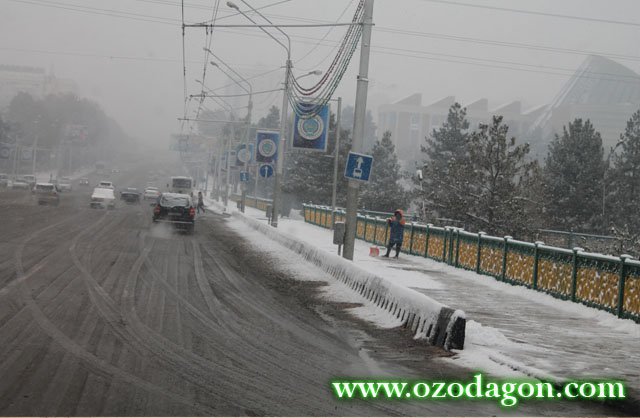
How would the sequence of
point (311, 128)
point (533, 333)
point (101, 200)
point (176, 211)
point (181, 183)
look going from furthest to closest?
point (181, 183)
point (101, 200)
point (176, 211)
point (311, 128)
point (533, 333)

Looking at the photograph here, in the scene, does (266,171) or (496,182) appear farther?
(266,171)

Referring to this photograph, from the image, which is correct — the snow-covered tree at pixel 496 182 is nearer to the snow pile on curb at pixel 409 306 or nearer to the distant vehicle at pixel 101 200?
the snow pile on curb at pixel 409 306

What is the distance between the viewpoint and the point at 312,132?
36438 millimetres

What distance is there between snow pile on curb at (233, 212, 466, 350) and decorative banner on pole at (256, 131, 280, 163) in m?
22.0

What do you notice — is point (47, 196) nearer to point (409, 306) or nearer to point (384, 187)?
point (384, 187)

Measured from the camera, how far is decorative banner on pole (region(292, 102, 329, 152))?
119ft

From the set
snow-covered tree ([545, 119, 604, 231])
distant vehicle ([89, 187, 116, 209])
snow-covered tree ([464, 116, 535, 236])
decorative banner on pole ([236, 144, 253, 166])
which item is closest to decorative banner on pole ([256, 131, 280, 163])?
decorative banner on pole ([236, 144, 253, 166])

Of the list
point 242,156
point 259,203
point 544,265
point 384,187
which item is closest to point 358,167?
point 544,265

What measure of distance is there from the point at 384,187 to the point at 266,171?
36.3m

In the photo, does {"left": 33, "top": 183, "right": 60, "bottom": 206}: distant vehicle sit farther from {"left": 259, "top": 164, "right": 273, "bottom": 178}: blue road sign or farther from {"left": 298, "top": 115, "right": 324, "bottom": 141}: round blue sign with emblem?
{"left": 298, "top": 115, "right": 324, "bottom": 141}: round blue sign with emblem

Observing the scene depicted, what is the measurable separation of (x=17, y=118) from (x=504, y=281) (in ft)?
546

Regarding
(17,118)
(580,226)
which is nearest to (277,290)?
(580,226)

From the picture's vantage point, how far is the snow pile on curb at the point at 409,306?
Answer: 10445mm

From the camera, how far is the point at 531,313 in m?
14.5
